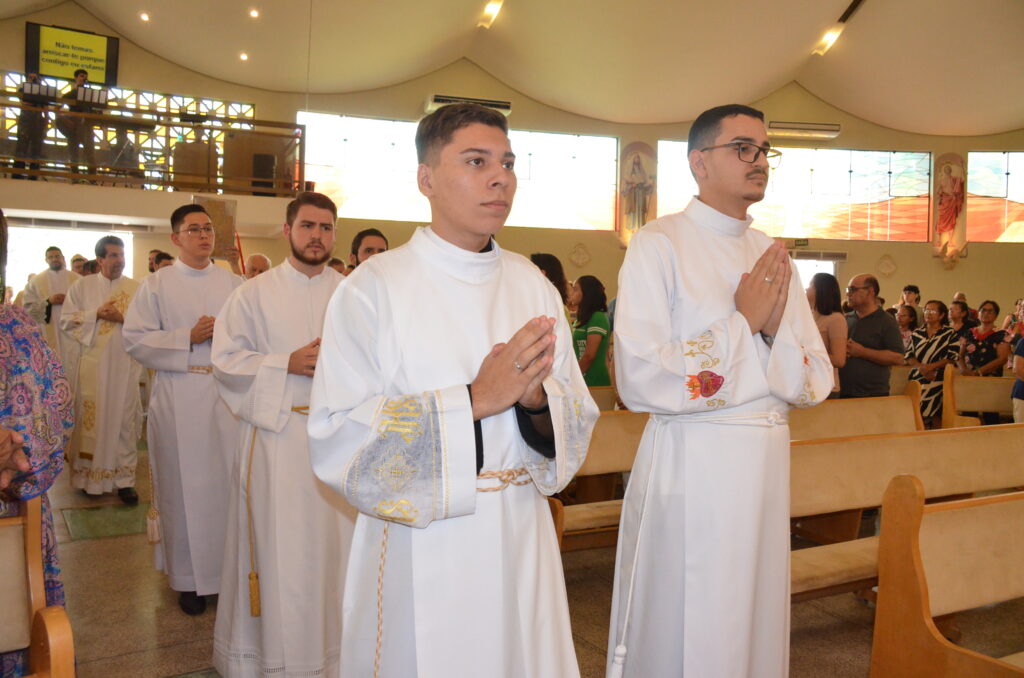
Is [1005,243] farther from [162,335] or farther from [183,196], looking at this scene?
[162,335]

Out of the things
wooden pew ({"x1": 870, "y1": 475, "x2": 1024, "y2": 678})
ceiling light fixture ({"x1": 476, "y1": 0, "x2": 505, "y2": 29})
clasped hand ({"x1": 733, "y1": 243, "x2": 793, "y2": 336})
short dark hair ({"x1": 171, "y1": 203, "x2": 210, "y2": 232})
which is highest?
ceiling light fixture ({"x1": 476, "y1": 0, "x2": 505, "y2": 29})

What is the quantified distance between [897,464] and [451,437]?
9.58 ft

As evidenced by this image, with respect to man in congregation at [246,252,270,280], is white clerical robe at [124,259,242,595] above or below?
below

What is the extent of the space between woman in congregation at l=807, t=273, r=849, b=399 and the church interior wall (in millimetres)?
8734

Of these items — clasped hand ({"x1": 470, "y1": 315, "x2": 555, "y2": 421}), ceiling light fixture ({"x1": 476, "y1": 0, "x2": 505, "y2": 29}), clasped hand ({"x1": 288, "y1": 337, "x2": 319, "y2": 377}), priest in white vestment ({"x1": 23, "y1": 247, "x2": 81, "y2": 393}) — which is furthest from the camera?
ceiling light fixture ({"x1": 476, "y1": 0, "x2": 505, "y2": 29})

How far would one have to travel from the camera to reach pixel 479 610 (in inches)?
67.3

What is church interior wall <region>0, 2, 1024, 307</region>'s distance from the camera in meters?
14.3

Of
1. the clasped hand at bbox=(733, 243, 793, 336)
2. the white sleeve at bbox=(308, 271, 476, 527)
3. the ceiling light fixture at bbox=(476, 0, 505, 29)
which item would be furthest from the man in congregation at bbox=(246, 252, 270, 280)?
the ceiling light fixture at bbox=(476, 0, 505, 29)

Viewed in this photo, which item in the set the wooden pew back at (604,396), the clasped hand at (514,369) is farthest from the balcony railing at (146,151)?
the clasped hand at (514,369)

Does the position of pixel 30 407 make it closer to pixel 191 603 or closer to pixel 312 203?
pixel 312 203

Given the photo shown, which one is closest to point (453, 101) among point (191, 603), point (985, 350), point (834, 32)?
point (834, 32)

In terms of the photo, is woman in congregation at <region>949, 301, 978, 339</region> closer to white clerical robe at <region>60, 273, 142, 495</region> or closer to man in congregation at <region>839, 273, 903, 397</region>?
man in congregation at <region>839, 273, 903, 397</region>

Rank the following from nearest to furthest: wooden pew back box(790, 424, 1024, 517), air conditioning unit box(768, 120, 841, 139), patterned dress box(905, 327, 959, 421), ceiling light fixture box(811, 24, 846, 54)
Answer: wooden pew back box(790, 424, 1024, 517) < patterned dress box(905, 327, 959, 421) < ceiling light fixture box(811, 24, 846, 54) < air conditioning unit box(768, 120, 841, 139)

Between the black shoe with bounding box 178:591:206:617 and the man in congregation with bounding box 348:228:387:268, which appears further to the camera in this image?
the man in congregation with bounding box 348:228:387:268
